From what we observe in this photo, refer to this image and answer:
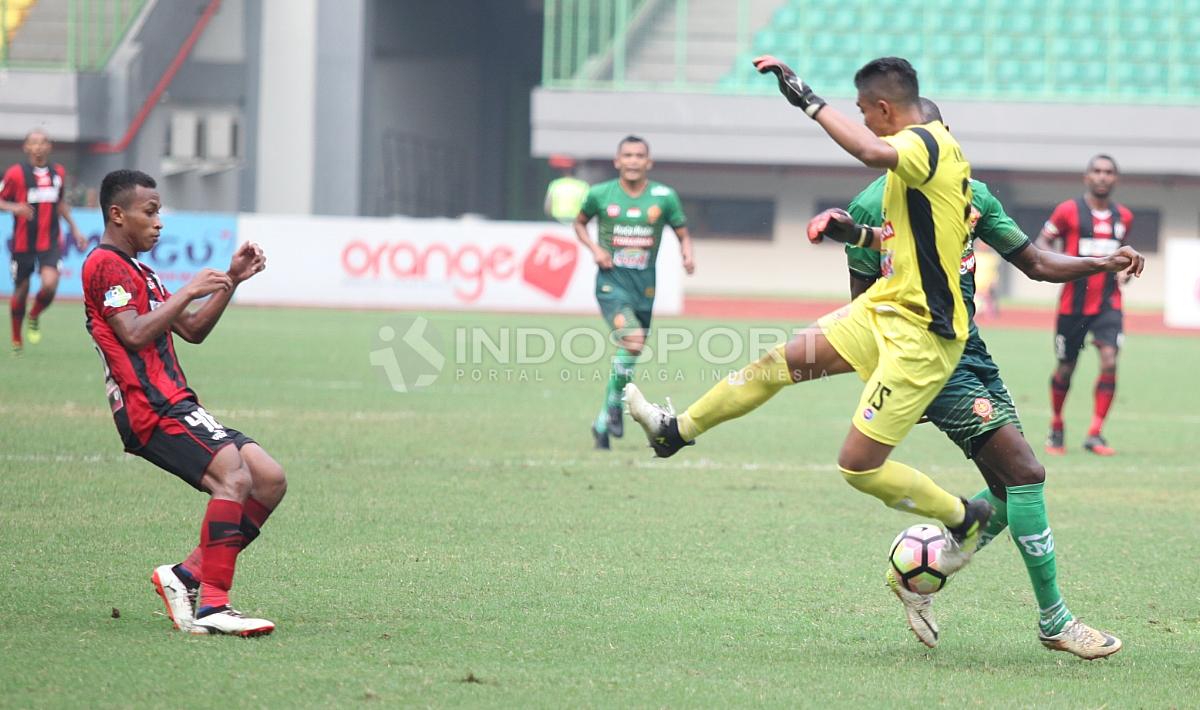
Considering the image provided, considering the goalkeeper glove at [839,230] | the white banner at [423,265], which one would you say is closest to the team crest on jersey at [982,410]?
the goalkeeper glove at [839,230]

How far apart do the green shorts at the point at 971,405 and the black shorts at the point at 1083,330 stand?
241 inches

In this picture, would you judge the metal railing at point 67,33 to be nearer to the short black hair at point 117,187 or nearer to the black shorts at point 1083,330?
the black shorts at point 1083,330

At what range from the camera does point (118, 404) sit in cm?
527

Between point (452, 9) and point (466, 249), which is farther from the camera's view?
point (452, 9)

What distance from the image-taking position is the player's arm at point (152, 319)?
5094mm

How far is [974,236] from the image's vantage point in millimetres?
5473

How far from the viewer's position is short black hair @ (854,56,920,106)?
16.5ft

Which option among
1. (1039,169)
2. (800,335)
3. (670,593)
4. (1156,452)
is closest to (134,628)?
(670,593)

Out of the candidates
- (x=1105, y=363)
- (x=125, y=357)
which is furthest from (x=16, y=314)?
(x=125, y=357)

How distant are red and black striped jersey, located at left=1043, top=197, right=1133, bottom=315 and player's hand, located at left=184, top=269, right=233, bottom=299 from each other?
7500mm

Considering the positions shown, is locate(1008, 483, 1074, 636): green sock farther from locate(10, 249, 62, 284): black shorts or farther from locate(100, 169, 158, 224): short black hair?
locate(10, 249, 62, 284): black shorts

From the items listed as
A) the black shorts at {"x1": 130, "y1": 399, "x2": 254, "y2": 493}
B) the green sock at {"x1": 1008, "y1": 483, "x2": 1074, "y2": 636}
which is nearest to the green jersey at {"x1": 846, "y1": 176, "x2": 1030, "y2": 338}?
the green sock at {"x1": 1008, "y1": 483, "x2": 1074, "y2": 636}

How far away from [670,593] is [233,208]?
2916cm

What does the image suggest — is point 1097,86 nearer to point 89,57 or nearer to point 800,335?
point 89,57
